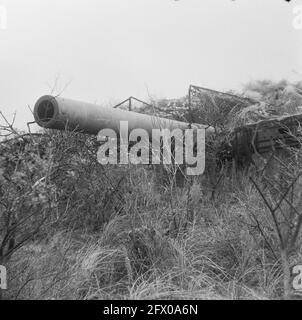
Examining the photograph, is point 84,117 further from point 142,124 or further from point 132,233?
point 132,233

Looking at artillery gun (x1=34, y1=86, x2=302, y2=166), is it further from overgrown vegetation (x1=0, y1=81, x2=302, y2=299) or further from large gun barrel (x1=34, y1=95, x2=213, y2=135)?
overgrown vegetation (x1=0, y1=81, x2=302, y2=299)

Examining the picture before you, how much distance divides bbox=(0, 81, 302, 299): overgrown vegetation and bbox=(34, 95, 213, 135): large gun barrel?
0.68 ft

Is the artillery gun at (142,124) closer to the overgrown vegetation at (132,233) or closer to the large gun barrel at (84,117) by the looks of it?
the large gun barrel at (84,117)

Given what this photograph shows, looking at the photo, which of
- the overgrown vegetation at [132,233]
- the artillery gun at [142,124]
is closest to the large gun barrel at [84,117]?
the artillery gun at [142,124]

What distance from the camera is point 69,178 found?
6.80m

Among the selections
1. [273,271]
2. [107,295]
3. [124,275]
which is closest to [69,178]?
[124,275]

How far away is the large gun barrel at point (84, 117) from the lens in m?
7.14

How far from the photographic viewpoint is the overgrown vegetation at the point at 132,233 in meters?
4.79

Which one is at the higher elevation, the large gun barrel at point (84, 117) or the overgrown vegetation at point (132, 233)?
the large gun barrel at point (84, 117)

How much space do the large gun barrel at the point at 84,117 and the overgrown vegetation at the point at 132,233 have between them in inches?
8.1

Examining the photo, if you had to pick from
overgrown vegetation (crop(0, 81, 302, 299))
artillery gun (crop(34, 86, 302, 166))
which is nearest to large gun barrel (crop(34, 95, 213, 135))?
artillery gun (crop(34, 86, 302, 166))

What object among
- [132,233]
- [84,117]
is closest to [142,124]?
[84,117]

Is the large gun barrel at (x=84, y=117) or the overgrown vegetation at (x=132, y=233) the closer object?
the overgrown vegetation at (x=132, y=233)
